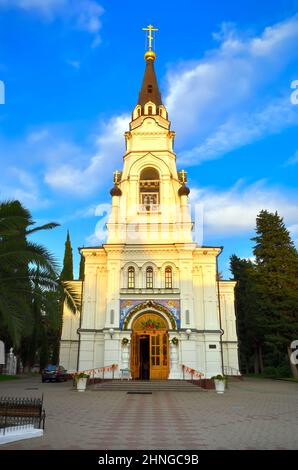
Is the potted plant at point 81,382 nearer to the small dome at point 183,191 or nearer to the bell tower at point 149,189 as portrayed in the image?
the bell tower at point 149,189

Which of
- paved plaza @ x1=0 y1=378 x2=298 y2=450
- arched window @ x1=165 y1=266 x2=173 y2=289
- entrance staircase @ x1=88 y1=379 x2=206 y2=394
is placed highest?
arched window @ x1=165 y1=266 x2=173 y2=289

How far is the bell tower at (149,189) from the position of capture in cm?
3086

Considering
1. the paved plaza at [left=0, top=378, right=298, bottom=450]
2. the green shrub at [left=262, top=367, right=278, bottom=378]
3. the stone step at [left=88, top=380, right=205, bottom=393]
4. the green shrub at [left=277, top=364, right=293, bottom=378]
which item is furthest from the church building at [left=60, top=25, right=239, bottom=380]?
the paved plaza at [left=0, top=378, right=298, bottom=450]

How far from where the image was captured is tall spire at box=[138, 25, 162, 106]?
3709 cm

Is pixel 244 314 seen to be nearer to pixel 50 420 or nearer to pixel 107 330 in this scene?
pixel 107 330

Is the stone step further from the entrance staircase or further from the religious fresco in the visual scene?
the religious fresco

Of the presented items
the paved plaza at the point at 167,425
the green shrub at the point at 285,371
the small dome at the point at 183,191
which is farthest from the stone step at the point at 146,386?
the green shrub at the point at 285,371

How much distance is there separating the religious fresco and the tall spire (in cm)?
1855

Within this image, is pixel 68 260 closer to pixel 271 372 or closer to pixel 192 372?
pixel 271 372

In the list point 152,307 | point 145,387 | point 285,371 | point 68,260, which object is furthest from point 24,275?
point 68,260

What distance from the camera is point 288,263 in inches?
1422

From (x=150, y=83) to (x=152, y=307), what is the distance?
21.8 m

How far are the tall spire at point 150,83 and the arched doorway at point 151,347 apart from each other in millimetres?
19782
